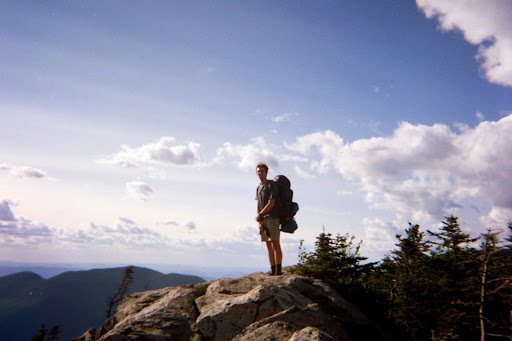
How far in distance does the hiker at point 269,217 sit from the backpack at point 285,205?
0.25m

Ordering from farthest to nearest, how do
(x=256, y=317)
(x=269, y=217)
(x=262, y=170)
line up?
(x=262, y=170), (x=269, y=217), (x=256, y=317)

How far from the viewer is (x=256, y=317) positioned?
24.7 feet

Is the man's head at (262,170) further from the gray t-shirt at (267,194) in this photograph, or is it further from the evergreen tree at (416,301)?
the evergreen tree at (416,301)

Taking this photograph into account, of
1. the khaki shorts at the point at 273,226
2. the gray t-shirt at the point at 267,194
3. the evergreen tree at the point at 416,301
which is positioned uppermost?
the gray t-shirt at the point at 267,194

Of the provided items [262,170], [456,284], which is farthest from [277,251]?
[456,284]

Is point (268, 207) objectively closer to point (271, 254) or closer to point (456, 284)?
point (271, 254)

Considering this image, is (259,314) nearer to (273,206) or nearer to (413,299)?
(273,206)

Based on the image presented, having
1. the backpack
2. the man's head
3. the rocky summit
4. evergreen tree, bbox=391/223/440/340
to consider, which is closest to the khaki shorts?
the backpack

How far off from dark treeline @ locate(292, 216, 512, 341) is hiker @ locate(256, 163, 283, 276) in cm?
101

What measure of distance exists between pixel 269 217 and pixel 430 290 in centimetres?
747

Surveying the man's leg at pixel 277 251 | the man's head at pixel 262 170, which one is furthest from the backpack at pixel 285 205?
the man's leg at pixel 277 251

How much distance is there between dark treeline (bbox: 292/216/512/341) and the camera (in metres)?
8.85

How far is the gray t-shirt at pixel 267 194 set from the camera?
1030cm

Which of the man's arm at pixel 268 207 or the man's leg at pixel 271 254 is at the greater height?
the man's arm at pixel 268 207
